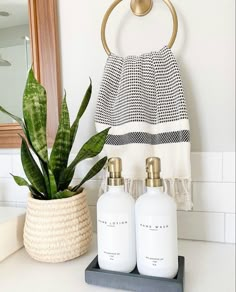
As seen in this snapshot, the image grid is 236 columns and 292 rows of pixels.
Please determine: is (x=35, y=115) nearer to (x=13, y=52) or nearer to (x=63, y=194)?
(x=63, y=194)

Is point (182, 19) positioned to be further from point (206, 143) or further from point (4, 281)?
point (4, 281)

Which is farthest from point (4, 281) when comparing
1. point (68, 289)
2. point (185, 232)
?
point (185, 232)

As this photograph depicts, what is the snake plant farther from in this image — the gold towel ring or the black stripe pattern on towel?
the gold towel ring

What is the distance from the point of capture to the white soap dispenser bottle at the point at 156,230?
53 centimetres

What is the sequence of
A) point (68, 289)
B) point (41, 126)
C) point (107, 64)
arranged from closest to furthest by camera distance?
1. point (68, 289)
2. point (41, 126)
3. point (107, 64)

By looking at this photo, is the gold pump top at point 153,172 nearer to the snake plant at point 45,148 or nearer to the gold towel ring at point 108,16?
the snake plant at point 45,148

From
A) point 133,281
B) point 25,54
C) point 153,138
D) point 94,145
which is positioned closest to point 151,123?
point 153,138

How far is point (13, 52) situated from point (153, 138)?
55cm

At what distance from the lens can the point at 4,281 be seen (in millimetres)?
598

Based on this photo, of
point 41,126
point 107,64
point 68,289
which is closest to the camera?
point 68,289

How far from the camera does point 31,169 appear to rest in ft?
2.20

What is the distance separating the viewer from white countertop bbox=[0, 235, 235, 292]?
0.56 m

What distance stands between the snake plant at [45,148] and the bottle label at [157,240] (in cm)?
22

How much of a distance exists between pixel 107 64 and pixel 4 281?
58cm
